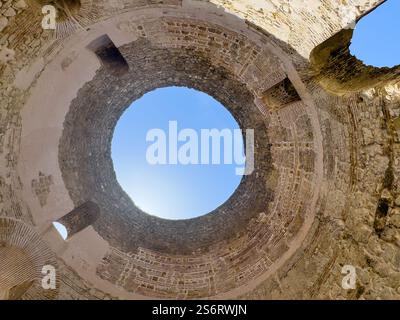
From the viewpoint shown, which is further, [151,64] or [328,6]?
[151,64]

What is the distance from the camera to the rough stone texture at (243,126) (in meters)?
5.07

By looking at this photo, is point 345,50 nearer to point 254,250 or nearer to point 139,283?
point 254,250

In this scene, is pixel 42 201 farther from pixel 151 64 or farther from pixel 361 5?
pixel 361 5

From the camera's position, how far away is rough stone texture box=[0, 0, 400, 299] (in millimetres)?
5074

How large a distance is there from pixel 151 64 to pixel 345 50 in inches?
123

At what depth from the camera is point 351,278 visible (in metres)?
5.38

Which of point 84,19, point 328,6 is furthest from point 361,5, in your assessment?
point 84,19

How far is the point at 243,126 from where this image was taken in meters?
7.27

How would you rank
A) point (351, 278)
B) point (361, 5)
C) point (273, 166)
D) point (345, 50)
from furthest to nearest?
point (273, 166) < point (351, 278) < point (345, 50) < point (361, 5)

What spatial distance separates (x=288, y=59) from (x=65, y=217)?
167 inches

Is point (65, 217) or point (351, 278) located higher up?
point (65, 217)

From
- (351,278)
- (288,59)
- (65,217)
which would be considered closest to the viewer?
(351,278)
